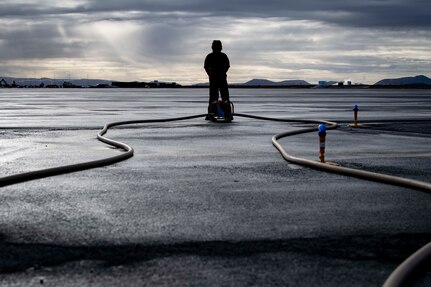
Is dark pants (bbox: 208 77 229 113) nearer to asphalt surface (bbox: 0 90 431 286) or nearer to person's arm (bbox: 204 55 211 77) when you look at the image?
person's arm (bbox: 204 55 211 77)

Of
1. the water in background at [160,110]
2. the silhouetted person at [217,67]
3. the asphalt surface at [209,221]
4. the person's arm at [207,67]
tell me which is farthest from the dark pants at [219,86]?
the asphalt surface at [209,221]

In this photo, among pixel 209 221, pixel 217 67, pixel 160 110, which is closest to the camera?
pixel 209 221

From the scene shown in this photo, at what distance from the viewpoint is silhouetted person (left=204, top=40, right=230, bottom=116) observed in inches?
968

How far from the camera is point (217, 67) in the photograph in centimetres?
2462

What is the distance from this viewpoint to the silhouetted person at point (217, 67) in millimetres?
24594

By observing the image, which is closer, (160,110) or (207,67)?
(207,67)

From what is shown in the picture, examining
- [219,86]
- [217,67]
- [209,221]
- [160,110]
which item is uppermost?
[217,67]

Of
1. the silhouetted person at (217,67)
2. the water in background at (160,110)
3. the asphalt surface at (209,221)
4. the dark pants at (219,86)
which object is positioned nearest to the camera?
the asphalt surface at (209,221)

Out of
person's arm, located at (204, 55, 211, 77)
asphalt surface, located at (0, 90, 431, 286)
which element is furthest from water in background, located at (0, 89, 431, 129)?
asphalt surface, located at (0, 90, 431, 286)

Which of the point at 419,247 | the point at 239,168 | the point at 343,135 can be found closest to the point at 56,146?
the point at 239,168

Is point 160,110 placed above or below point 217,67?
below

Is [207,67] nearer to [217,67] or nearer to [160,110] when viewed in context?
[217,67]

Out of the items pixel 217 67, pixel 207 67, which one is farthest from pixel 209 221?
pixel 207 67

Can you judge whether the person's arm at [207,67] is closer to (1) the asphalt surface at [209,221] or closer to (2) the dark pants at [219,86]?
(2) the dark pants at [219,86]
